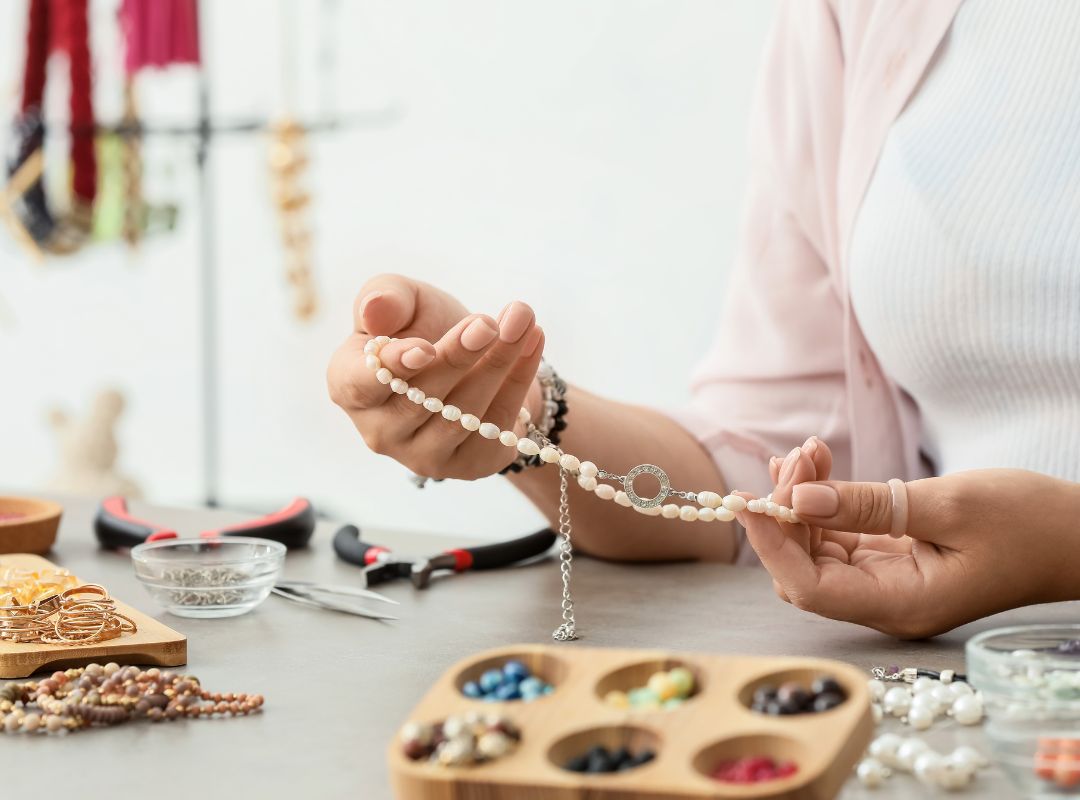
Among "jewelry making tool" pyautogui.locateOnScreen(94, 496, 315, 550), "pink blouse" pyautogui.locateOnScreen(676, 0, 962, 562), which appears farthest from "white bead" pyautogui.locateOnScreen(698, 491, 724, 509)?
"jewelry making tool" pyautogui.locateOnScreen(94, 496, 315, 550)

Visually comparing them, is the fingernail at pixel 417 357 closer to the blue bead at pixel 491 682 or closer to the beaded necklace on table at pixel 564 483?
the beaded necklace on table at pixel 564 483

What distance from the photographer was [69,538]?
3.81 feet

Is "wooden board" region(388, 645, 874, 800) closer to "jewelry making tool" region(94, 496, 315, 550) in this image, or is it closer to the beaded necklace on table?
the beaded necklace on table

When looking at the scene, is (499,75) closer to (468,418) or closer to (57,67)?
(57,67)

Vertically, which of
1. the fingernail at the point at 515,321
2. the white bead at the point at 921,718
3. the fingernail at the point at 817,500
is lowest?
the white bead at the point at 921,718

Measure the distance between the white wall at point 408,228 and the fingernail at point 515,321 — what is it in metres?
1.76

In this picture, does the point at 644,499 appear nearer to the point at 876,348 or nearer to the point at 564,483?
the point at 564,483

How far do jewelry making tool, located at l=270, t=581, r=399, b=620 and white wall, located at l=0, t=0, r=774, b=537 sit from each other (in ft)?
5.44

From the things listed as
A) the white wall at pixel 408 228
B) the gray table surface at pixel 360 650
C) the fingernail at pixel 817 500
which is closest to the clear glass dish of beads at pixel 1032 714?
the gray table surface at pixel 360 650

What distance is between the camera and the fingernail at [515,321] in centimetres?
73

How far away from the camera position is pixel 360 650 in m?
0.77

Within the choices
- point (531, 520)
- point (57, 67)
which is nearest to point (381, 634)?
point (531, 520)

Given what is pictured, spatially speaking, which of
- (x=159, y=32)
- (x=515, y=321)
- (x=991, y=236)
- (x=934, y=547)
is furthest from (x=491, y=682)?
(x=159, y=32)

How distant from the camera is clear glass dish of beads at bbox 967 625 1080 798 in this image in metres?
0.47
